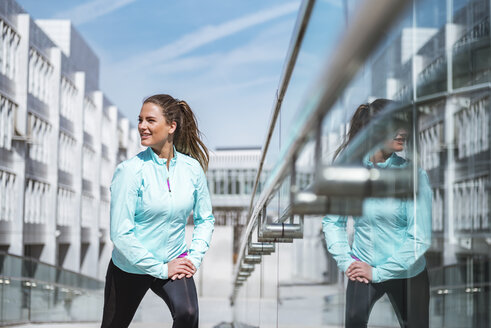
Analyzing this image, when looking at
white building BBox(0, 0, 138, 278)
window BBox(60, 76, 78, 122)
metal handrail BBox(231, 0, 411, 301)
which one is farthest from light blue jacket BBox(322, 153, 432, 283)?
window BBox(60, 76, 78, 122)

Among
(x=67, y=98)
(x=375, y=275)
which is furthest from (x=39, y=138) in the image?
(x=375, y=275)

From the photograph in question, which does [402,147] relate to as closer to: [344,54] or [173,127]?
[344,54]

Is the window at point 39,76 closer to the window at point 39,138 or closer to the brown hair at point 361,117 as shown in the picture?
the window at point 39,138

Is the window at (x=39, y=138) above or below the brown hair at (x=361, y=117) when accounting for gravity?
above

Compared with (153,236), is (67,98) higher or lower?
higher

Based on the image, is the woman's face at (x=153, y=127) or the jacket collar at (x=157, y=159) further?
the woman's face at (x=153, y=127)

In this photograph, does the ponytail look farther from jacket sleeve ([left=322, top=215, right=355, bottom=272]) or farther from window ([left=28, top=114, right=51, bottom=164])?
window ([left=28, top=114, right=51, bottom=164])

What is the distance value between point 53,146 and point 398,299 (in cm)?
3786

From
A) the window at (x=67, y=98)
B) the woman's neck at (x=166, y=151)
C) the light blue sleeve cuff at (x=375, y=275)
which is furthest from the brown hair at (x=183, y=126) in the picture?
the window at (x=67, y=98)

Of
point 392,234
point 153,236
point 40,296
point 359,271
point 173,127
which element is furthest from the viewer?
point 40,296

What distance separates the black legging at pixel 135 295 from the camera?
3377 mm

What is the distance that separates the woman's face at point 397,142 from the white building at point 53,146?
29445 mm

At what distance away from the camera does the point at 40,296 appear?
17.6 meters

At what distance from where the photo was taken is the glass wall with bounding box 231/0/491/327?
0.98 metres
